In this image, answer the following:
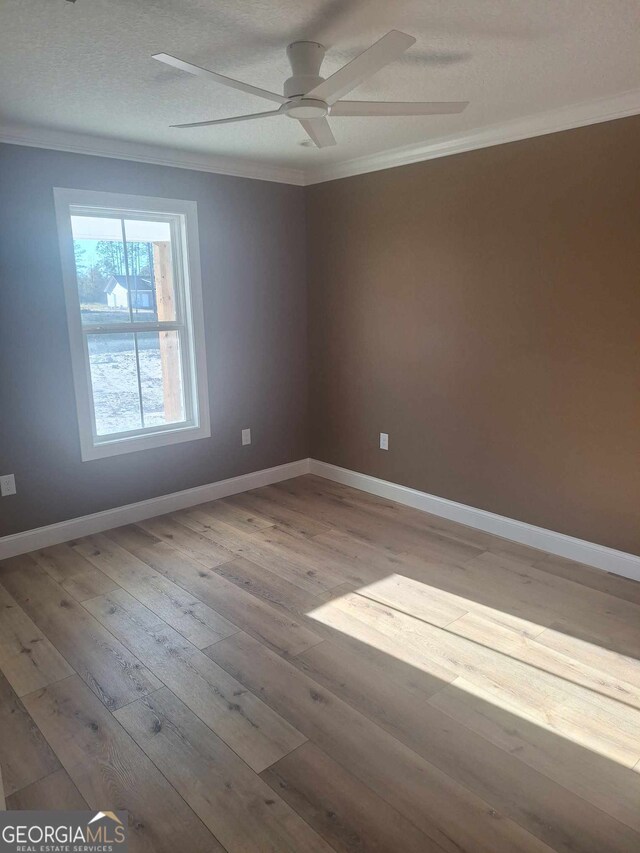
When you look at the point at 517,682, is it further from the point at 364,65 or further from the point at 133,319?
the point at 133,319

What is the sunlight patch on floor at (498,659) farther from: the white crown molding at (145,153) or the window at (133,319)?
the white crown molding at (145,153)

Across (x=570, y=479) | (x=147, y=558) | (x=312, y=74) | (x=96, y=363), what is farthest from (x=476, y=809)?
(x=96, y=363)

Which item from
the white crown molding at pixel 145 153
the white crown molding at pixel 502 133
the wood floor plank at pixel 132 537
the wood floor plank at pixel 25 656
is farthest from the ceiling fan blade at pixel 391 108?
the wood floor plank at pixel 132 537

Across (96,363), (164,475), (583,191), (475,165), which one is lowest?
(164,475)

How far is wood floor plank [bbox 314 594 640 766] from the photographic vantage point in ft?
6.51

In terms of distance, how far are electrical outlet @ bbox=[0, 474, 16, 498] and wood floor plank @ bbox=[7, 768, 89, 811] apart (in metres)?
1.92

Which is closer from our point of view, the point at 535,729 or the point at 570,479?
the point at 535,729

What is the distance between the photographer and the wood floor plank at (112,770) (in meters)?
1.63

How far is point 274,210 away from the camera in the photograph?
4336 millimetres

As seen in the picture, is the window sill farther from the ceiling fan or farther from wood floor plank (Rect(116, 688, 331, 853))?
the ceiling fan

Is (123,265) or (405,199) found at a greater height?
(405,199)

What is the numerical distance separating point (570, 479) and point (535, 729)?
1578 mm

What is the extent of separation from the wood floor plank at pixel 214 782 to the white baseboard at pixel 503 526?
87.2 inches

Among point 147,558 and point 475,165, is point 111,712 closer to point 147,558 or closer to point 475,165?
point 147,558
